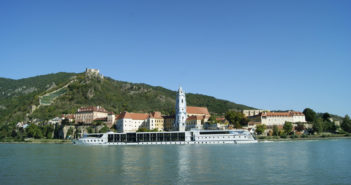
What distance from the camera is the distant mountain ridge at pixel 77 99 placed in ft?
409

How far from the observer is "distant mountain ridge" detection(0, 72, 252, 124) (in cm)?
12475

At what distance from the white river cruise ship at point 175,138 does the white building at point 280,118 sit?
28.1 metres

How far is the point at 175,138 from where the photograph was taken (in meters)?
74.1

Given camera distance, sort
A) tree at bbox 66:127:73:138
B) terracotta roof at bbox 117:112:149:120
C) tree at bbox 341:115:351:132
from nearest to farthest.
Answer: tree at bbox 341:115:351:132, tree at bbox 66:127:73:138, terracotta roof at bbox 117:112:149:120

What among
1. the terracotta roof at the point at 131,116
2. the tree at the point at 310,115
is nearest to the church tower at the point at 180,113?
the terracotta roof at the point at 131,116

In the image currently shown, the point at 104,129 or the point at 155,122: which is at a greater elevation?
the point at 155,122

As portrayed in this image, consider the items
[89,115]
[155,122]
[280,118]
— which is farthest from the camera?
[89,115]

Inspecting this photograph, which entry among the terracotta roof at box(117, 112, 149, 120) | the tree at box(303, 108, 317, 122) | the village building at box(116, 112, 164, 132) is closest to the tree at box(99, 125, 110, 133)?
the village building at box(116, 112, 164, 132)

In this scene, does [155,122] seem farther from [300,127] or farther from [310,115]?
[310,115]

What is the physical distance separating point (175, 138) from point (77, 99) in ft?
235

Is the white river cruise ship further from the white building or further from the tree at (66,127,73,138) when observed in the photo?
the white building

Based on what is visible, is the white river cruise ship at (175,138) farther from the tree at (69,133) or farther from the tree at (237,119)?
Result: the tree at (69,133)

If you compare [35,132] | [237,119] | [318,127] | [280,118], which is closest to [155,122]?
[237,119]

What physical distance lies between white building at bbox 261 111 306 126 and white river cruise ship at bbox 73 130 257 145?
92.1 ft
